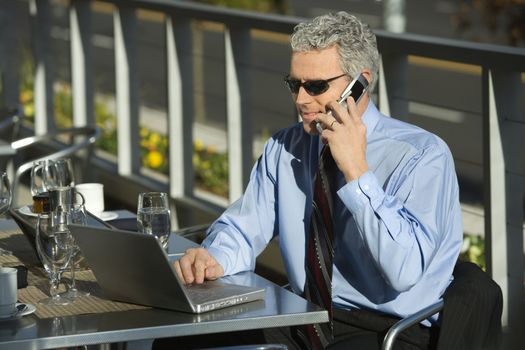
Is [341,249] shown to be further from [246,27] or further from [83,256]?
[246,27]

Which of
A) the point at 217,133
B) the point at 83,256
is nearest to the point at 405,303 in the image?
the point at 83,256

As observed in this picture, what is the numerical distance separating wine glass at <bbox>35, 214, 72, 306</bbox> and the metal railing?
210 cm

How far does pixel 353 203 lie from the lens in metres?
3.37

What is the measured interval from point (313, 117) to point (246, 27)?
270 cm

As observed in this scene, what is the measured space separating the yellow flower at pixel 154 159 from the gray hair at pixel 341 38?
16.0 feet

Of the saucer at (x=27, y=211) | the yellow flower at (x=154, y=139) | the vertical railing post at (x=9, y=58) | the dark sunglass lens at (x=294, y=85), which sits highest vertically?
the dark sunglass lens at (x=294, y=85)

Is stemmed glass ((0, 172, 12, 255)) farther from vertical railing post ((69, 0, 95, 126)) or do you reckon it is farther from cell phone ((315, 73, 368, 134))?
vertical railing post ((69, 0, 95, 126))

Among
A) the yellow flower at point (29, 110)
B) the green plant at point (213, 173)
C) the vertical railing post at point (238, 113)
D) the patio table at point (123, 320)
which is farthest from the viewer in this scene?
the yellow flower at point (29, 110)

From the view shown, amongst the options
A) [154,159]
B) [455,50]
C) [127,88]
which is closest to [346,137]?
[455,50]

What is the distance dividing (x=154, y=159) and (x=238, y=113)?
203 cm

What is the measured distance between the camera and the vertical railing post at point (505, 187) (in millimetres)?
4832

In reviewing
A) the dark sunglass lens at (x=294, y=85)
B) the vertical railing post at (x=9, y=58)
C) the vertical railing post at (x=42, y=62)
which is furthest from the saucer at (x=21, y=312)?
the vertical railing post at (x=9, y=58)

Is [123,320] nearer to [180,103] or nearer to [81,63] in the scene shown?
[180,103]

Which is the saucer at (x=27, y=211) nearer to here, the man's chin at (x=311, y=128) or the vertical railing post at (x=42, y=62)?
the man's chin at (x=311, y=128)
